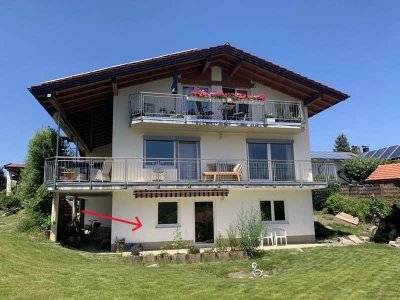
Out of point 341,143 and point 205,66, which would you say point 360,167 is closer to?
point 205,66

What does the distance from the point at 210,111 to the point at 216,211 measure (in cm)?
573

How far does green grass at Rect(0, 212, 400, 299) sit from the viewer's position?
30.0 ft

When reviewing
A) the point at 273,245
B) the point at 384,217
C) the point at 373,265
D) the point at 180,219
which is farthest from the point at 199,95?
the point at 384,217

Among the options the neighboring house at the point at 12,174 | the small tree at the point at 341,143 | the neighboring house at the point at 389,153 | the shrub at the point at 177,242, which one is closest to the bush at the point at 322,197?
the neighboring house at the point at 389,153

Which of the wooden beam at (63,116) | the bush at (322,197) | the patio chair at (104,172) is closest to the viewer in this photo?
the wooden beam at (63,116)

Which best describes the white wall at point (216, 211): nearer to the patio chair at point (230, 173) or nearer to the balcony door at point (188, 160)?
the patio chair at point (230, 173)

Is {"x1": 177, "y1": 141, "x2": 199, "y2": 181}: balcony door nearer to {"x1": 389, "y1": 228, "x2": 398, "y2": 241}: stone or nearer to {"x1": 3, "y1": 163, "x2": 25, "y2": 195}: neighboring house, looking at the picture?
{"x1": 389, "y1": 228, "x2": 398, "y2": 241}: stone

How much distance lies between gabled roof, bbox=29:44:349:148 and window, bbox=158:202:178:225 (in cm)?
687

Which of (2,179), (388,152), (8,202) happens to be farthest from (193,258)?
(2,179)

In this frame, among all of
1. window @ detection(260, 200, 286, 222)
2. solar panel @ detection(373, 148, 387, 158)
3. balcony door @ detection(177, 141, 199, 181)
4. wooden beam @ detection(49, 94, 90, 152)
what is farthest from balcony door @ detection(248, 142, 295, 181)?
solar panel @ detection(373, 148, 387, 158)

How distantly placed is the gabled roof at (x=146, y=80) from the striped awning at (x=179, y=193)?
5.88 m

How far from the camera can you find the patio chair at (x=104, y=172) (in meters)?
18.5

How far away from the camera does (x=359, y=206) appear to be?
26.7 metres

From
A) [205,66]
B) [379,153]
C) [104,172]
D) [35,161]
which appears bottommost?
[104,172]
